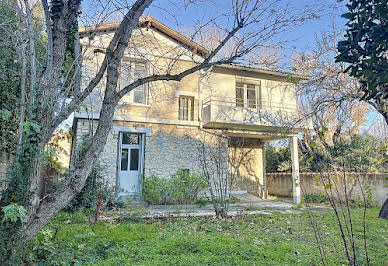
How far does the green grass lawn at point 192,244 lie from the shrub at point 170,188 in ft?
12.3

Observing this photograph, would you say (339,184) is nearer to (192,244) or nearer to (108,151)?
(192,244)

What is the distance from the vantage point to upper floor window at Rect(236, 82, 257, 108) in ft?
45.6

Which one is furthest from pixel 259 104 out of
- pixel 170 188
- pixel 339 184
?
pixel 170 188

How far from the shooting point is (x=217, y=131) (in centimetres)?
1312

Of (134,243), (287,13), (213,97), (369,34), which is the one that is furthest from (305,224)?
(213,97)

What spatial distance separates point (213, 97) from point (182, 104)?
1603mm

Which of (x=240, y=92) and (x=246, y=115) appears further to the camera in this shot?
(x=240, y=92)

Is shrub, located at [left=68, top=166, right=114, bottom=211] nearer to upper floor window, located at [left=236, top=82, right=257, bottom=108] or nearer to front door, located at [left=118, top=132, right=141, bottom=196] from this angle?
front door, located at [left=118, top=132, right=141, bottom=196]

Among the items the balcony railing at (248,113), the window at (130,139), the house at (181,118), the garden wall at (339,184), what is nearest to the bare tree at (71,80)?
the garden wall at (339,184)

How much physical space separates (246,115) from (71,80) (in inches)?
365

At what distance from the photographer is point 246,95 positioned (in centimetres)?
1406

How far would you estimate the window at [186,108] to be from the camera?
1326cm

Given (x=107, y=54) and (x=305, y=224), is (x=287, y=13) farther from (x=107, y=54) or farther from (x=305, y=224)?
(x=305, y=224)

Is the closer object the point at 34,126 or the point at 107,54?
the point at 34,126
